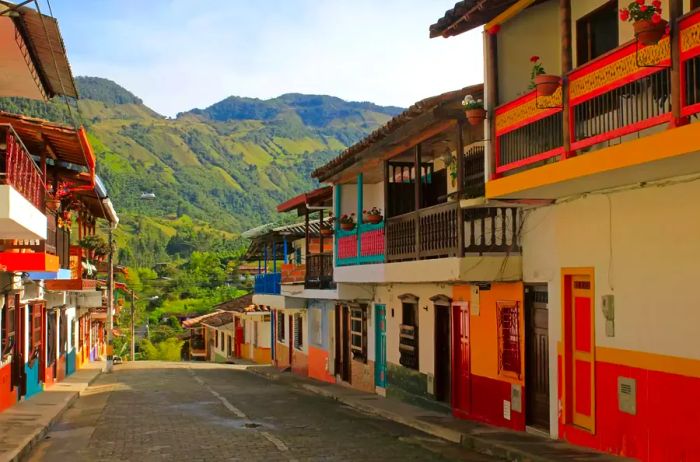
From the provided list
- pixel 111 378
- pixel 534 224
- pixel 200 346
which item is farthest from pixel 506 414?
pixel 200 346

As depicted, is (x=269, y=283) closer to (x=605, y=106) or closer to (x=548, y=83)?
(x=548, y=83)

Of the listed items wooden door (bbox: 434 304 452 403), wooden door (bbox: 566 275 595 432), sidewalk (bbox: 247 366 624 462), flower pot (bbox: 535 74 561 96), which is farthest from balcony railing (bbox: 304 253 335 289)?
flower pot (bbox: 535 74 561 96)

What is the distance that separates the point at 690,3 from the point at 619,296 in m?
3.90

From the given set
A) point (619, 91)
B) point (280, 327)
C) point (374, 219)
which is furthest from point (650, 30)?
point (280, 327)

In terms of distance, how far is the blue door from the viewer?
70.9 feet

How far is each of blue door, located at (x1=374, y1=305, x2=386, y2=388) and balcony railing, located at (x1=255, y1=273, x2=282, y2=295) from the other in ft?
31.6

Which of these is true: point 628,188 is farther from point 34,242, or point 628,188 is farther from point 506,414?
point 34,242

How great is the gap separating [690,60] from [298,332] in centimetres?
2586

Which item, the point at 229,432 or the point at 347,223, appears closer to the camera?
the point at 229,432

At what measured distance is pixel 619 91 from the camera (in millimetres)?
9438

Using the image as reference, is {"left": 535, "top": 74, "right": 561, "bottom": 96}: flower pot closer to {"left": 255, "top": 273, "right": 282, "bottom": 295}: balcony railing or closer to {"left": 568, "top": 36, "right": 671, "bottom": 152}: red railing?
{"left": 568, "top": 36, "right": 671, "bottom": 152}: red railing

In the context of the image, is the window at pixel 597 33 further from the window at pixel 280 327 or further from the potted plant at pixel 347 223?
the window at pixel 280 327

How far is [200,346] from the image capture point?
228ft

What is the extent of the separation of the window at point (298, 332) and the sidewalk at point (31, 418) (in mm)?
8432
